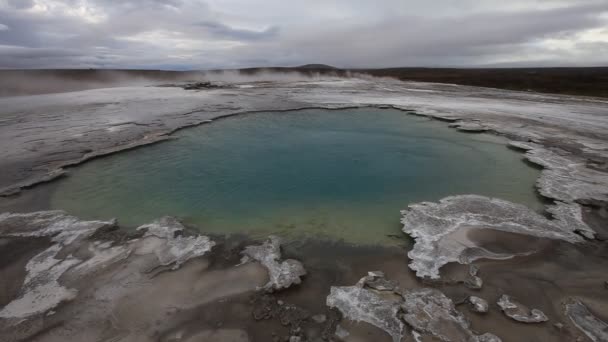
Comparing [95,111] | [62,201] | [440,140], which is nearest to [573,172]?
[440,140]

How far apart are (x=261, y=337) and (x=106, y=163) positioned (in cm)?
523

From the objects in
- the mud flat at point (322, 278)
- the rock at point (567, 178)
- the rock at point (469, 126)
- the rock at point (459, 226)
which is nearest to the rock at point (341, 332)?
the mud flat at point (322, 278)

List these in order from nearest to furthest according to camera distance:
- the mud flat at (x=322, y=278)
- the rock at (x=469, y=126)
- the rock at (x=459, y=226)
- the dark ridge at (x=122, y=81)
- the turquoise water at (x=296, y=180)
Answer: the mud flat at (x=322, y=278) < the rock at (x=459, y=226) < the turquoise water at (x=296, y=180) < the rock at (x=469, y=126) < the dark ridge at (x=122, y=81)

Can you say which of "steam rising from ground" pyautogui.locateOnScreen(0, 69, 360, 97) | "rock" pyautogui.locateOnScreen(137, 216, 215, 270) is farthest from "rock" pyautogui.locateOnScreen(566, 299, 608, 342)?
"steam rising from ground" pyautogui.locateOnScreen(0, 69, 360, 97)

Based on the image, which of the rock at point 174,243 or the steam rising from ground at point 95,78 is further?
the steam rising from ground at point 95,78

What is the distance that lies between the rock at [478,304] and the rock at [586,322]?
64cm

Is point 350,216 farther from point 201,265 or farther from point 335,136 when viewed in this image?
point 335,136

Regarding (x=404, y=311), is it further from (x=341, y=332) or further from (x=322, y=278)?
(x=322, y=278)

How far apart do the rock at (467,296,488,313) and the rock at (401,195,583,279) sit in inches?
13.8

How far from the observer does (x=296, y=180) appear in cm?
525

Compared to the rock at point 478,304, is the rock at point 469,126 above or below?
above

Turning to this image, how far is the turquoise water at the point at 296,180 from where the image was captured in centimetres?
399

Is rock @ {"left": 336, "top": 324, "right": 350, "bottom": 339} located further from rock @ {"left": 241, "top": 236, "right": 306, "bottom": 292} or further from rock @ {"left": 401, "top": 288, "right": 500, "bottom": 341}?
rock @ {"left": 241, "top": 236, "right": 306, "bottom": 292}

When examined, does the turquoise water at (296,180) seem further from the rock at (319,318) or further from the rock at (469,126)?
the rock at (319,318)
